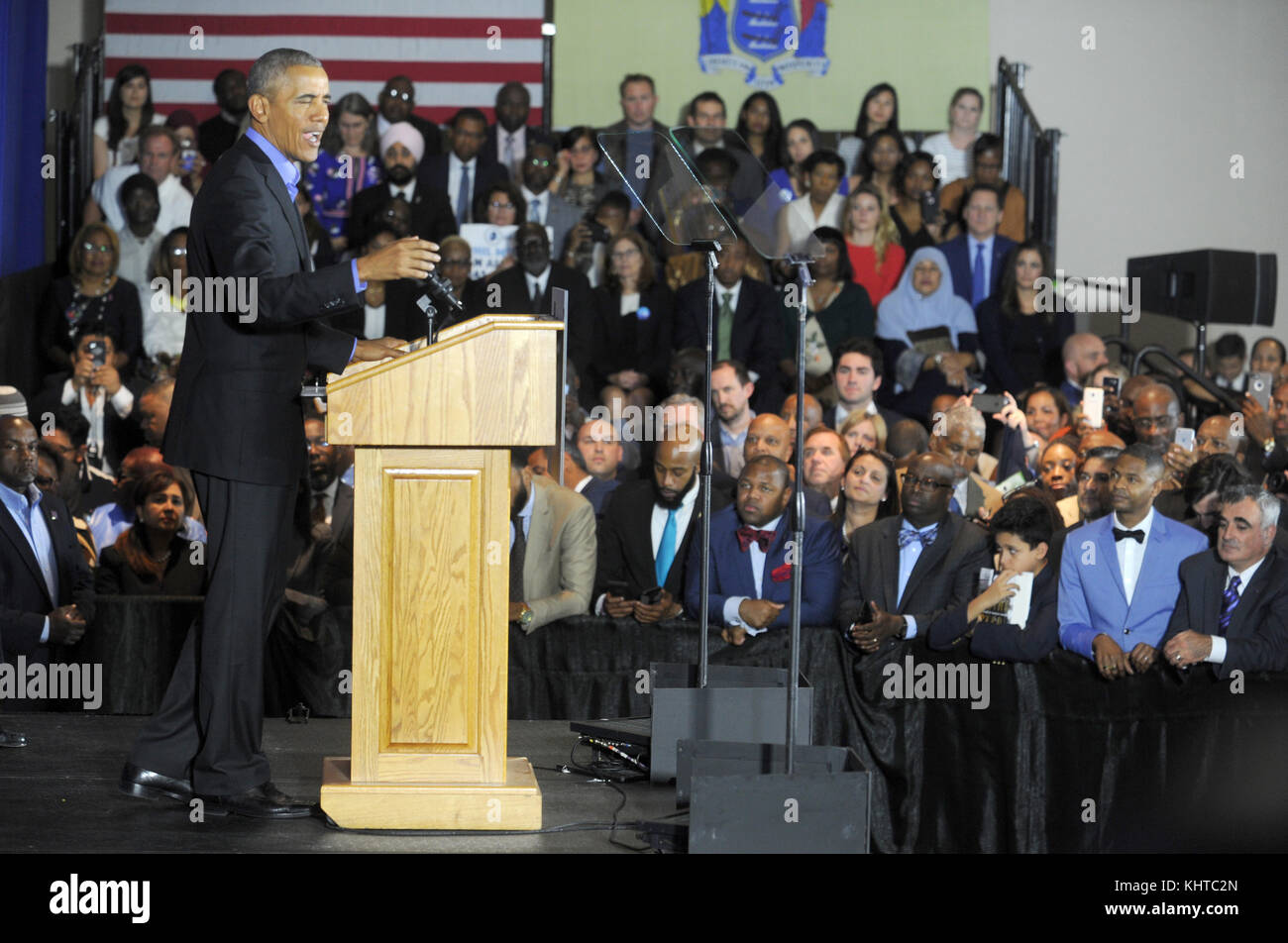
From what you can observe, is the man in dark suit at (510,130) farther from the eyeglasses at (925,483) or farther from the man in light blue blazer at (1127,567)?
the man in light blue blazer at (1127,567)

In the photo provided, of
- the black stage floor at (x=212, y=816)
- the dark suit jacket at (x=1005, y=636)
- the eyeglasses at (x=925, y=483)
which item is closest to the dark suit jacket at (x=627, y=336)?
the eyeglasses at (x=925, y=483)

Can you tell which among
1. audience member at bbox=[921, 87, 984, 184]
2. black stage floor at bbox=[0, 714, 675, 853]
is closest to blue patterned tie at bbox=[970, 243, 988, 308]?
audience member at bbox=[921, 87, 984, 184]

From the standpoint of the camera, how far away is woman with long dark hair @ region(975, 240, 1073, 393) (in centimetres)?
788

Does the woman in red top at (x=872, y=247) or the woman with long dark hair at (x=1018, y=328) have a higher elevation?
the woman in red top at (x=872, y=247)

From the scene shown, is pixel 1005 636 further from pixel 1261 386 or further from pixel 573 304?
pixel 1261 386

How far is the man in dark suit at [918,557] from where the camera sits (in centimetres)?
532

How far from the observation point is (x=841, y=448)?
616cm

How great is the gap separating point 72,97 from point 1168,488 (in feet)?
25.6

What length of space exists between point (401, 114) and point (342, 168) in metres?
0.57

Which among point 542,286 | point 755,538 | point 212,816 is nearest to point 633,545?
point 755,538

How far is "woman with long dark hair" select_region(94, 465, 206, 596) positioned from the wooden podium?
2906 millimetres

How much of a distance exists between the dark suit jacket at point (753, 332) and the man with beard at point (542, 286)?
1.58ft


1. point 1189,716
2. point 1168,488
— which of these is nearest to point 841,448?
point 1168,488
